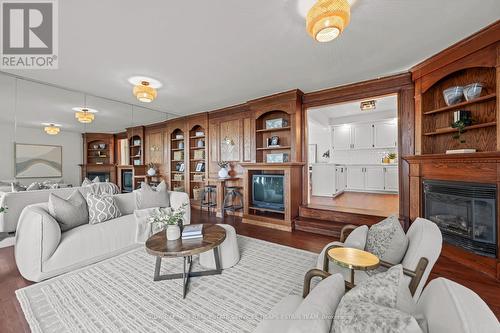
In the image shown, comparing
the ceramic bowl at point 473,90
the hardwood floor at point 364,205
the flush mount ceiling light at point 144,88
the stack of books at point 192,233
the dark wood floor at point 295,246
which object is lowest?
the dark wood floor at point 295,246

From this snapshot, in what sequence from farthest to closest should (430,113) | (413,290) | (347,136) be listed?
(347,136), (430,113), (413,290)

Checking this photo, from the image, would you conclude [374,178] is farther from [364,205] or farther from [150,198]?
[150,198]

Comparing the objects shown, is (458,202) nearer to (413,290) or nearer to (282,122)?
(413,290)

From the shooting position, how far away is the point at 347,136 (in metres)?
7.13

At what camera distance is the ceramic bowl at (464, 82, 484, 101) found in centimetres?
247

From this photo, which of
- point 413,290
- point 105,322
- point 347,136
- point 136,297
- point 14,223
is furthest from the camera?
point 347,136

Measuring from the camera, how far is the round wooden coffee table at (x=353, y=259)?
145cm

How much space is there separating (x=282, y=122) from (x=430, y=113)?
2.44m

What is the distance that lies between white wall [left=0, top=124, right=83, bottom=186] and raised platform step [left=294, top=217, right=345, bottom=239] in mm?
4621

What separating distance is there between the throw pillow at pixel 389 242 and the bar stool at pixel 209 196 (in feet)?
13.7

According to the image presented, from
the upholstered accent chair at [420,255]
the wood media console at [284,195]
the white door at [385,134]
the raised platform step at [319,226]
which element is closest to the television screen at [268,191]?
the wood media console at [284,195]

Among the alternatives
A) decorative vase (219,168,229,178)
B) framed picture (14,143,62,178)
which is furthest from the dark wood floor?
decorative vase (219,168,229,178)

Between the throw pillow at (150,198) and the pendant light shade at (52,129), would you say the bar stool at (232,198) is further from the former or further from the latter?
the pendant light shade at (52,129)

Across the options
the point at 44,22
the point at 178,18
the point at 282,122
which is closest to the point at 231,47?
the point at 178,18
